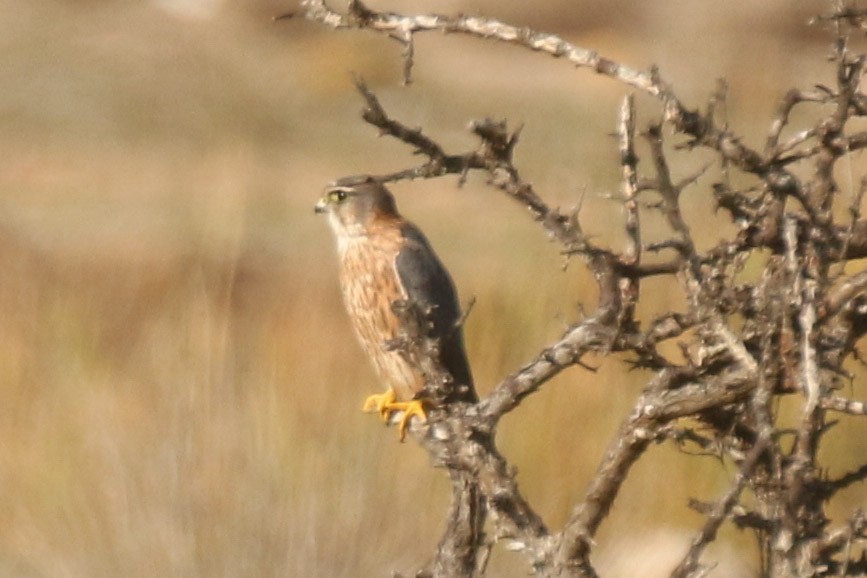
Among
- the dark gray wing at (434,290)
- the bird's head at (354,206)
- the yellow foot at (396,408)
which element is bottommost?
the yellow foot at (396,408)

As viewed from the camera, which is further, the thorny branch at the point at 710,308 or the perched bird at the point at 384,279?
the perched bird at the point at 384,279

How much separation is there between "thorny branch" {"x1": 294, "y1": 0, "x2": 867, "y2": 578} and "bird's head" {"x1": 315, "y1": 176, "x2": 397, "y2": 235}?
Answer: 6.65ft

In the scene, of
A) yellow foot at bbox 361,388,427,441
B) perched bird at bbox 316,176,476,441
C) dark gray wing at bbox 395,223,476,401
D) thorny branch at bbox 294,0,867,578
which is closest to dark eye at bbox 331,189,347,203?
perched bird at bbox 316,176,476,441

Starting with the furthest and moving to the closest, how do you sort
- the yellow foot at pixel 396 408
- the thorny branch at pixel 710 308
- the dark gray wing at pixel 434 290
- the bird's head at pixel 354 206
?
the bird's head at pixel 354 206
the dark gray wing at pixel 434 290
the yellow foot at pixel 396 408
the thorny branch at pixel 710 308

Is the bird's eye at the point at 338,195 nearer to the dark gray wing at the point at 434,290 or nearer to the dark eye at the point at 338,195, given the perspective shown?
the dark eye at the point at 338,195

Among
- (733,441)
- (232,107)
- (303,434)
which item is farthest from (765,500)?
(232,107)

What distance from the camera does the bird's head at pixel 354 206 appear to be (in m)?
4.91

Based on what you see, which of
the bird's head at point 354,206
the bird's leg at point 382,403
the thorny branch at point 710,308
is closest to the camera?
the thorny branch at point 710,308

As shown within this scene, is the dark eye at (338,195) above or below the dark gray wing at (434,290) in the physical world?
above

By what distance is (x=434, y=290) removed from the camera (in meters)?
4.67

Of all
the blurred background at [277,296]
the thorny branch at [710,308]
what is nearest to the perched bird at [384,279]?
the blurred background at [277,296]

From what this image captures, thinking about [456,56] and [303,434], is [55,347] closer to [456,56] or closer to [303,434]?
[303,434]

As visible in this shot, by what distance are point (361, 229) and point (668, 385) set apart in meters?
2.33

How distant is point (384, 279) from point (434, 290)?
0.52 feet
